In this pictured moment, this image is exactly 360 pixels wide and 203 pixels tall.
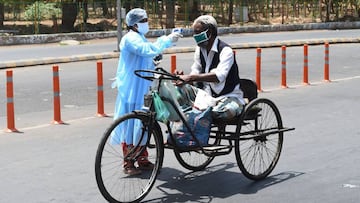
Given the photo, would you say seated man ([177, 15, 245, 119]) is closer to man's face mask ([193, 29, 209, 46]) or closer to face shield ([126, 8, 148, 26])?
man's face mask ([193, 29, 209, 46])

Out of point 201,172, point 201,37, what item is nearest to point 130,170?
point 201,172

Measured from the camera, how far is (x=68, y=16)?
37219mm

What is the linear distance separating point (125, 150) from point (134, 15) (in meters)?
1.46

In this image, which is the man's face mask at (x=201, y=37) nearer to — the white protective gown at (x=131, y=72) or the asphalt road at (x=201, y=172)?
the white protective gown at (x=131, y=72)

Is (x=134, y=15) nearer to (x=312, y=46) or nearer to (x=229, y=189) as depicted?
(x=229, y=189)

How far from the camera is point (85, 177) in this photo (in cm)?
731

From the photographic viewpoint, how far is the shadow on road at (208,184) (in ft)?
21.4

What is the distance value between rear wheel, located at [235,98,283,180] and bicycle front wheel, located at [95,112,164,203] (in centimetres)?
95

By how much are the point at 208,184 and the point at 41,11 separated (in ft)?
98.9

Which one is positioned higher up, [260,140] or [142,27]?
[142,27]

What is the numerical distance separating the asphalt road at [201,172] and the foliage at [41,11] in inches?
795

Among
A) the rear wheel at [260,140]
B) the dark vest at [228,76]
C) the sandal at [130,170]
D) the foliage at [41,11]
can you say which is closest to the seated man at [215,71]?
the dark vest at [228,76]

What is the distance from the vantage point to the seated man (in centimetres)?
673

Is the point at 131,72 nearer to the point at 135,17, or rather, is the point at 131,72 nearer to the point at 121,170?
the point at 135,17
